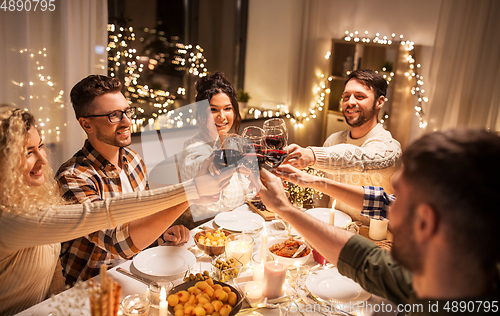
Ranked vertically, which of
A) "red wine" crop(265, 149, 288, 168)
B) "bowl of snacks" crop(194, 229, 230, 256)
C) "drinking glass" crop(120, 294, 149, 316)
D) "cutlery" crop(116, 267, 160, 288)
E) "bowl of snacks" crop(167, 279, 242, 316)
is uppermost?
"red wine" crop(265, 149, 288, 168)

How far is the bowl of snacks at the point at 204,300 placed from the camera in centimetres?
103

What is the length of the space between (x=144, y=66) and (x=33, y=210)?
2.93 m

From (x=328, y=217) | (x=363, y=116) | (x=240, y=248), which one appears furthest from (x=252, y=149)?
(x=363, y=116)

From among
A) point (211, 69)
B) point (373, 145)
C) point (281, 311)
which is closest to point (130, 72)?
point (211, 69)

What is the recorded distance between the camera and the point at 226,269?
51.0 inches

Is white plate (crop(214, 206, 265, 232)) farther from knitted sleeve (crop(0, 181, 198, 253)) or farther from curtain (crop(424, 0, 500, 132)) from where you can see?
curtain (crop(424, 0, 500, 132))

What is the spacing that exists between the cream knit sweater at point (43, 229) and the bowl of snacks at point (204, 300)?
0.31 metres

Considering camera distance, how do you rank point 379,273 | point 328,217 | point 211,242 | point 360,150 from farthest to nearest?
1. point 360,150
2. point 328,217
3. point 211,242
4. point 379,273

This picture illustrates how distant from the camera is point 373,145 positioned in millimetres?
2273

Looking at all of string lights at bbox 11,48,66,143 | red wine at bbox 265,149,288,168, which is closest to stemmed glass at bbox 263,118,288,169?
red wine at bbox 265,149,288,168

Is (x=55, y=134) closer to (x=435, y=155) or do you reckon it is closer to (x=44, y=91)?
(x=44, y=91)

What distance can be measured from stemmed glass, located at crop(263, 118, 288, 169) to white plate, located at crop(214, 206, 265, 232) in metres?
0.53

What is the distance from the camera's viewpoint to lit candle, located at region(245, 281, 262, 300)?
1.19 meters

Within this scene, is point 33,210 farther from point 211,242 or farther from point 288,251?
point 288,251
